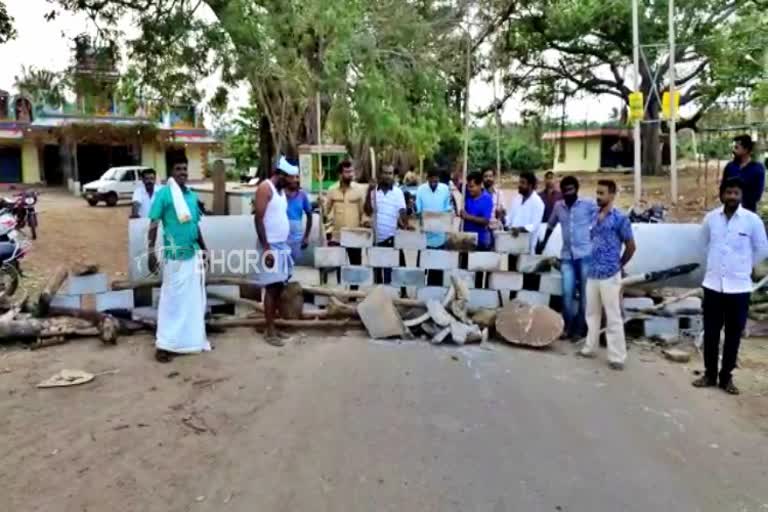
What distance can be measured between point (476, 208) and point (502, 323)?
1519mm

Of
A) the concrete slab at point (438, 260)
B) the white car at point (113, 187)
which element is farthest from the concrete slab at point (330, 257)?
the white car at point (113, 187)

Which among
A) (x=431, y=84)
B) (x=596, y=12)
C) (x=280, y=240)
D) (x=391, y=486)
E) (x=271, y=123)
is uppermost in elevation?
(x=596, y=12)

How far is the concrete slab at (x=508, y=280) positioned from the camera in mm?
6762

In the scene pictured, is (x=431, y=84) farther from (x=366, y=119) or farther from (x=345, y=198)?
(x=345, y=198)

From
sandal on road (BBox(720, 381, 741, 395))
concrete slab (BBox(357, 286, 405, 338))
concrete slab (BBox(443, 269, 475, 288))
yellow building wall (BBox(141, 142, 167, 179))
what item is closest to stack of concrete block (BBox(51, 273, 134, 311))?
concrete slab (BBox(357, 286, 405, 338))

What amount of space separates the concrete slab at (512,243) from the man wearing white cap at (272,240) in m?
2.07

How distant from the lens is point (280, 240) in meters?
6.23

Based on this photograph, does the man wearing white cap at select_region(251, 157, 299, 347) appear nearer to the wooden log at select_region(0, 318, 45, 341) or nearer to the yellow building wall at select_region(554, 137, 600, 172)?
the wooden log at select_region(0, 318, 45, 341)

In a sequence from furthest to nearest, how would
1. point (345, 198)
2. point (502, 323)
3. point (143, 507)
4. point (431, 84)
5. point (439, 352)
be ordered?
point (431, 84) < point (345, 198) < point (502, 323) < point (439, 352) < point (143, 507)

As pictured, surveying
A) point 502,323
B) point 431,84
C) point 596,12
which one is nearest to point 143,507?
point 502,323

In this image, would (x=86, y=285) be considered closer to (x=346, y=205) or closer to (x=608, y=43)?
(x=346, y=205)

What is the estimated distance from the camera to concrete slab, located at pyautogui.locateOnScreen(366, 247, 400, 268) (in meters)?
6.87

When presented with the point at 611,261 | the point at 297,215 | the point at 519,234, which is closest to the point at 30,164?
the point at 297,215

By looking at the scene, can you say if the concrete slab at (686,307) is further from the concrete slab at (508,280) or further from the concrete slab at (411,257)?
the concrete slab at (411,257)
